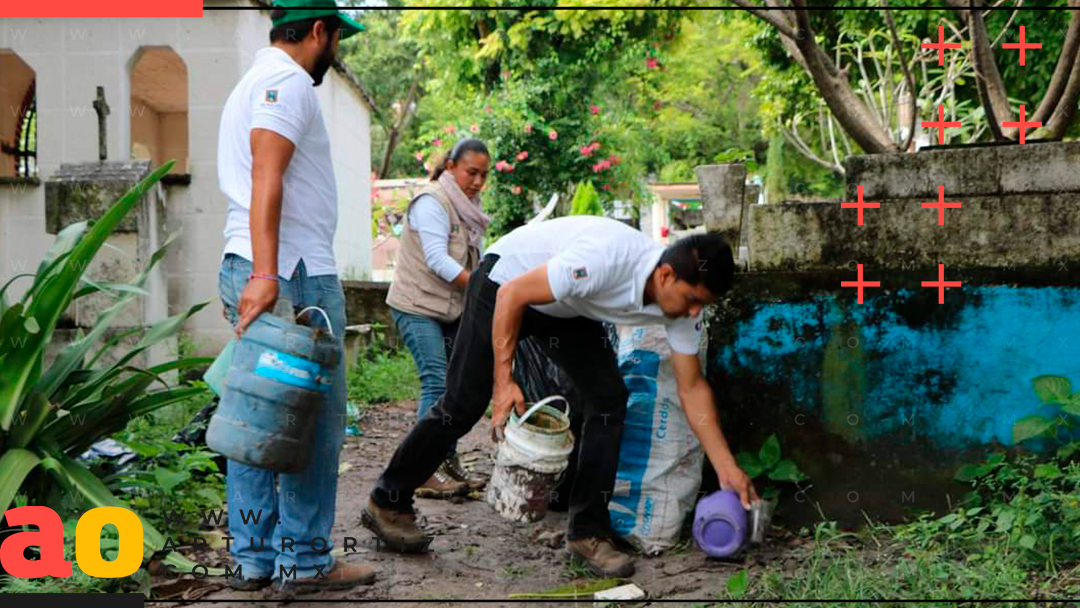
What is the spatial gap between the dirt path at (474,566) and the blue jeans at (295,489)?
0.40 feet

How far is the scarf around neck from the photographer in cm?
495

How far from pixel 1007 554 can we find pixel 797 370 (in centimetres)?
109

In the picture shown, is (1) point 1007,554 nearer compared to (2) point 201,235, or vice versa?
(1) point 1007,554

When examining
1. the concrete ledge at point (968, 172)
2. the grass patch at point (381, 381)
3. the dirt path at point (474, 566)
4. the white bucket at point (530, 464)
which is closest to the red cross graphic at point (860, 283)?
the concrete ledge at point (968, 172)

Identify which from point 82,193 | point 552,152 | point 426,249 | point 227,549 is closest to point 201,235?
point 82,193

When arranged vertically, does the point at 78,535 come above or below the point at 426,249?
below

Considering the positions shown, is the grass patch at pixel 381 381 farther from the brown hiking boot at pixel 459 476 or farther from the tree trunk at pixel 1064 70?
the tree trunk at pixel 1064 70

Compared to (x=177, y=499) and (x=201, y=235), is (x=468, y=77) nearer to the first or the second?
(x=201, y=235)

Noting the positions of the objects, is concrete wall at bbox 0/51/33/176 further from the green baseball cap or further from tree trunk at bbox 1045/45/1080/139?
tree trunk at bbox 1045/45/1080/139

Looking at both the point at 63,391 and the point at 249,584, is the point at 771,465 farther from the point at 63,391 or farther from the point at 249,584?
the point at 63,391

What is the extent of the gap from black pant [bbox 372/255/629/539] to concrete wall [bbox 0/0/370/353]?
5.48m

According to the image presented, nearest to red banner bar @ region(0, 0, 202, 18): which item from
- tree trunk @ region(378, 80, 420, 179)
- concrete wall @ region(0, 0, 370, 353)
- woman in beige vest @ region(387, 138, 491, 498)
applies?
concrete wall @ region(0, 0, 370, 353)

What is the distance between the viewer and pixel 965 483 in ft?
13.2

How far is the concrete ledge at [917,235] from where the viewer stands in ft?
13.1
